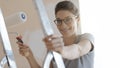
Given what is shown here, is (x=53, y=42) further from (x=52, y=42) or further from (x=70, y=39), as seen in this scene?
(x=70, y=39)

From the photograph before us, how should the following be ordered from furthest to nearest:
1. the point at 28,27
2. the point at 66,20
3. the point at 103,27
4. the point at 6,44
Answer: the point at 103,27 → the point at 28,27 → the point at 66,20 → the point at 6,44

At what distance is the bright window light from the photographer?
1686 millimetres

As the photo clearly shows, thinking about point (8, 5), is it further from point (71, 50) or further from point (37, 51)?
point (71, 50)

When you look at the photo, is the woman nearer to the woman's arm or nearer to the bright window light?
the woman's arm

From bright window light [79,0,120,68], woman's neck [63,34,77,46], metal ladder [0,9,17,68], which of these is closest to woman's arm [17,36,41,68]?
woman's neck [63,34,77,46]

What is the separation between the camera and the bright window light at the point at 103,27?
1686 mm

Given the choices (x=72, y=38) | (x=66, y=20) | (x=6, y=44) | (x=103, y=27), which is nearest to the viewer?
(x=6, y=44)

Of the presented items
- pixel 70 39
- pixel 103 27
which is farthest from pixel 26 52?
pixel 103 27

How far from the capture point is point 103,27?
1711mm

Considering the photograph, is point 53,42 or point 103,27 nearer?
point 53,42

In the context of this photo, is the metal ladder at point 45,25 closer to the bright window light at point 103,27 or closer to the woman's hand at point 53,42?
the woman's hand at point 53,42

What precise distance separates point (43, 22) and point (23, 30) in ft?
2.47

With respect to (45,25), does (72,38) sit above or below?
below

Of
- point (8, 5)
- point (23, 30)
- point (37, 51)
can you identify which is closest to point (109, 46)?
point (37, 51)
